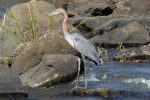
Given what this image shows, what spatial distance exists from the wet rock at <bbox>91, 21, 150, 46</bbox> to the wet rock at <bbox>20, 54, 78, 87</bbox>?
17.2 ft

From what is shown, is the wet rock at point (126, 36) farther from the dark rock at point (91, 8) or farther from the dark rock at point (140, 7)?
the dark rock at point (91, 8)

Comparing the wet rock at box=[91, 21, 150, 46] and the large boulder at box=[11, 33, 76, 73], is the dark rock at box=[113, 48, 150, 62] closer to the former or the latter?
the wet rock at box=[91, 21, 150, 46]

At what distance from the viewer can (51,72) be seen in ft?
38.4

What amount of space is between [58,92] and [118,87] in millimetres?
1446

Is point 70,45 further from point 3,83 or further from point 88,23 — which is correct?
point 88,23

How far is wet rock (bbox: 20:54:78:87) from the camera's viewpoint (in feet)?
38.3

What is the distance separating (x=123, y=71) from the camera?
13.7m

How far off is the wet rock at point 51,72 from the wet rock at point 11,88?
0.94 m

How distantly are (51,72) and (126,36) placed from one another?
6408mm

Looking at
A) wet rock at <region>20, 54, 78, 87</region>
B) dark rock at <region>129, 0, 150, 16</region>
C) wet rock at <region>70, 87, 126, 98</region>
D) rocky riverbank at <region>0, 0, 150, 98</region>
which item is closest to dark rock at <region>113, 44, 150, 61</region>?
rocky riverbank at <region>0, 0, 150, 98</region>

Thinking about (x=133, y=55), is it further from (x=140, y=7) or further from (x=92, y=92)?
(x=140, y=7)

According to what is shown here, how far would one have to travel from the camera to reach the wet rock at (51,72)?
38.3 feet

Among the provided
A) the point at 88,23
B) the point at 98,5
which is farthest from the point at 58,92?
the point at 98,5

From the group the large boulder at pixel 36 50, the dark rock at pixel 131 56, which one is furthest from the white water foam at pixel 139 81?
the dark rock at pixel 131 56
